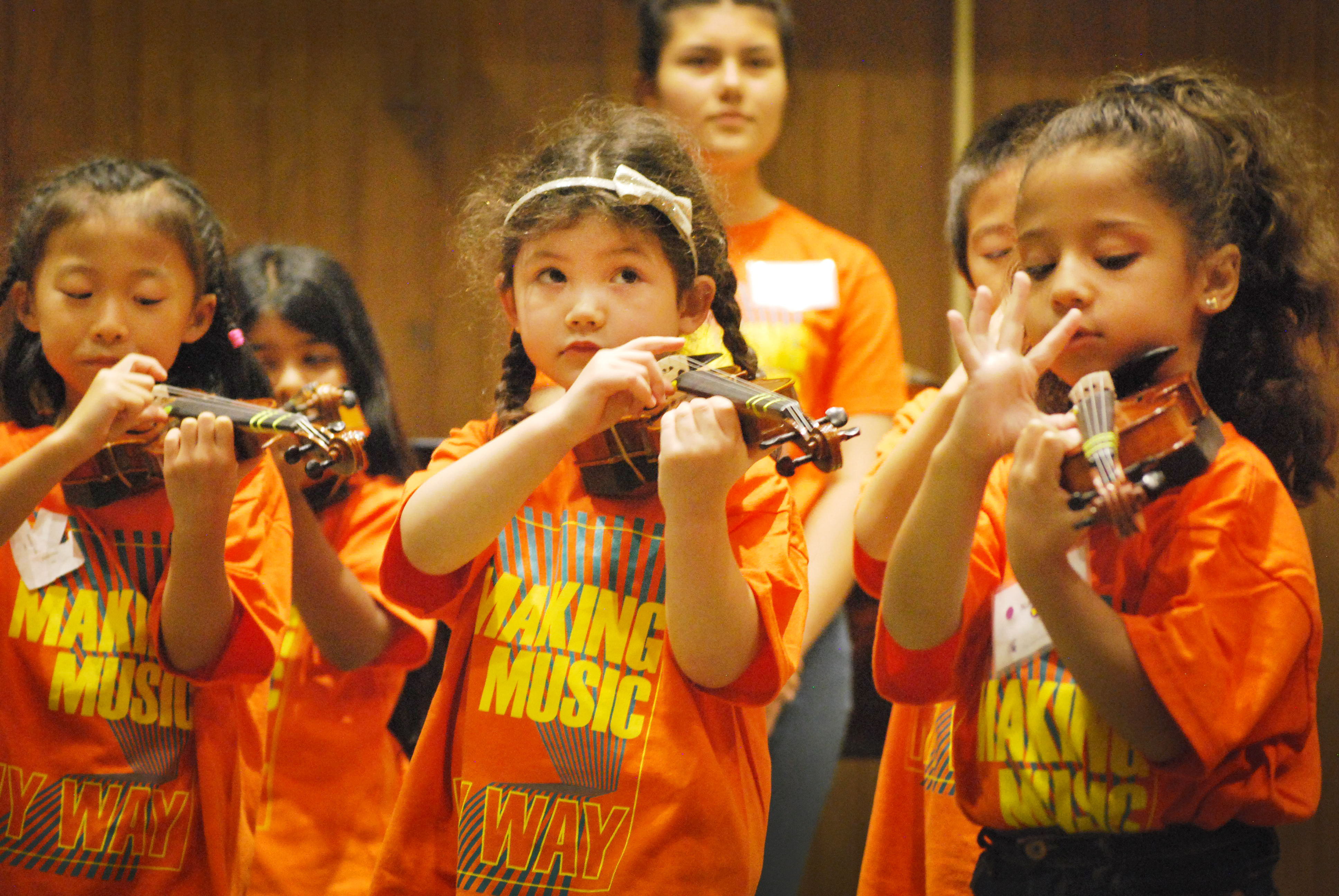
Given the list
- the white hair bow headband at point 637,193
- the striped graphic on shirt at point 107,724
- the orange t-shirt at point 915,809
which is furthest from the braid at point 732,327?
the striped graphic on shirt at point 107,724

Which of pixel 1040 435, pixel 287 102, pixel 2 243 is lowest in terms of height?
pixel 1040 435

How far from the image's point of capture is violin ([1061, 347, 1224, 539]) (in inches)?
41.4

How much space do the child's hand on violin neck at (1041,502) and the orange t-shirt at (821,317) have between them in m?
0.89

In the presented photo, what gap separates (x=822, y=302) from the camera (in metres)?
2.18

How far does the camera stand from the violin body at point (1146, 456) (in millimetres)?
1048

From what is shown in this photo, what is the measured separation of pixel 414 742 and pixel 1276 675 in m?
1.51

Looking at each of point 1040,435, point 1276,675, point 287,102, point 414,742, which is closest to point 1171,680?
point 1276,675

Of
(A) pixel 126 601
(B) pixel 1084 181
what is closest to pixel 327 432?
(A) pixel 126 601

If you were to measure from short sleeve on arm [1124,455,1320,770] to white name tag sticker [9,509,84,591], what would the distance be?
4.27ft

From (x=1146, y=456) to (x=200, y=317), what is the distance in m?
1.31

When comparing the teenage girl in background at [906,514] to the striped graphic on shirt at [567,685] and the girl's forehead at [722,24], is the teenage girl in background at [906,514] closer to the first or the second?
the striped graphic on shirt at [567,685]

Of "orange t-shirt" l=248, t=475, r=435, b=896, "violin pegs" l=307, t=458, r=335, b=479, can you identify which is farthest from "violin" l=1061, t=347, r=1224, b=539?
"orange t-shirt" l=248, t=475, r=435, b=896

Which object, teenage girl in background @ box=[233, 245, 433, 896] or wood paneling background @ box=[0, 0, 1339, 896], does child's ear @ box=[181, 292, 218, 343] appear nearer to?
teenage girl in background @ box=[233, 245, 433, 896]

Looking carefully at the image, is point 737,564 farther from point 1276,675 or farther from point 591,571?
point 1276,675
